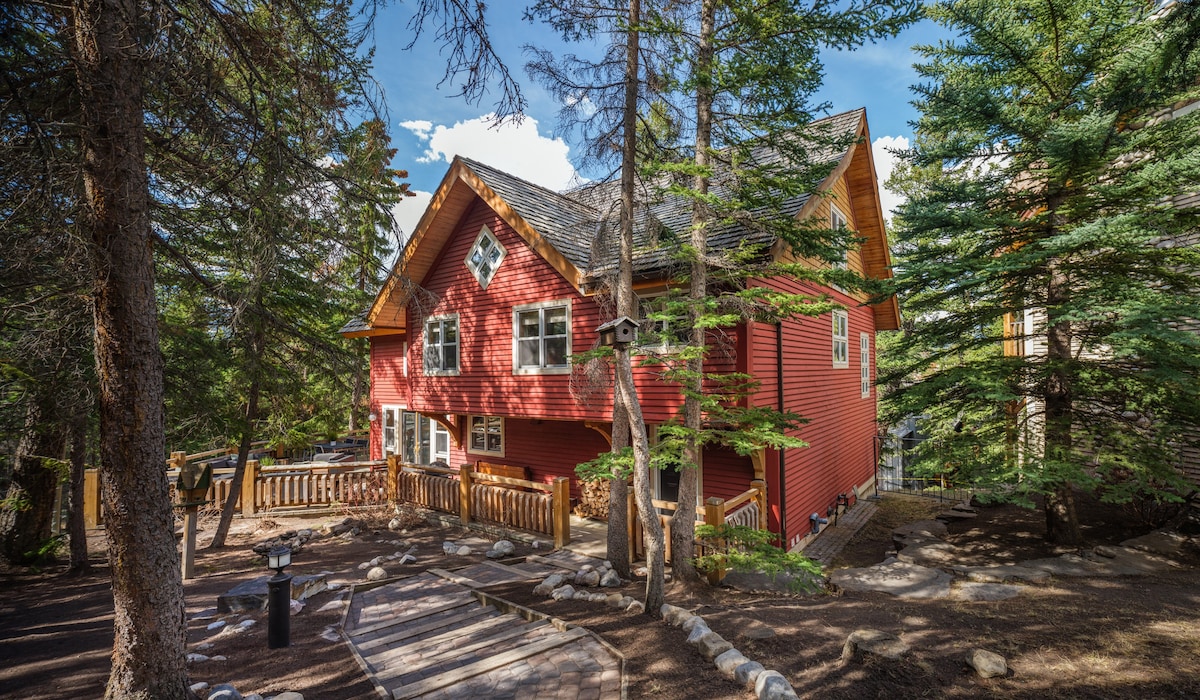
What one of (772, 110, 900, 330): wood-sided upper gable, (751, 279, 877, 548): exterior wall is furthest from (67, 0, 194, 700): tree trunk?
(772, 110, 900, 330): wood-sided upper gable

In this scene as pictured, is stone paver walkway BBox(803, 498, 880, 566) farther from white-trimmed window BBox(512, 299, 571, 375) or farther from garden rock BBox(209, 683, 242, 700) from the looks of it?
garden rock BBox(209, 683, 242, 700)

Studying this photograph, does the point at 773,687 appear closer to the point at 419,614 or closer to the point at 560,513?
the point at 419,614

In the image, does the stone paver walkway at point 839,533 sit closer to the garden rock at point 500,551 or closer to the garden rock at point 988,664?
the garden rock at point 988,664

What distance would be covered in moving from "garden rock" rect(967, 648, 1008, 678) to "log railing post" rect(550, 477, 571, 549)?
21.2 ft

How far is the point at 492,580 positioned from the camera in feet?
24.7

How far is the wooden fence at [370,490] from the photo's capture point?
1038 centimetres

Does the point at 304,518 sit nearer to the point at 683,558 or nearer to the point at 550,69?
the point at 683,558

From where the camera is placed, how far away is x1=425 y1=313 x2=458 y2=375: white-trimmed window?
1256cm

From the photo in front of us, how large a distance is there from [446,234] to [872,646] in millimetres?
11756

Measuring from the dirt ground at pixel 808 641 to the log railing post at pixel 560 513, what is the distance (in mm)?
2270

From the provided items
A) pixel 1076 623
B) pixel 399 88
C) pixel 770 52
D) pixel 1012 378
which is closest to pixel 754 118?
pixel 770 52

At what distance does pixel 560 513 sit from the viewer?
9.26 metres

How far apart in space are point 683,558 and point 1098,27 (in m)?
9.76

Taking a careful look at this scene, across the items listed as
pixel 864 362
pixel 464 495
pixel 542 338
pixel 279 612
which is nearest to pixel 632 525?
pixel 542 338
